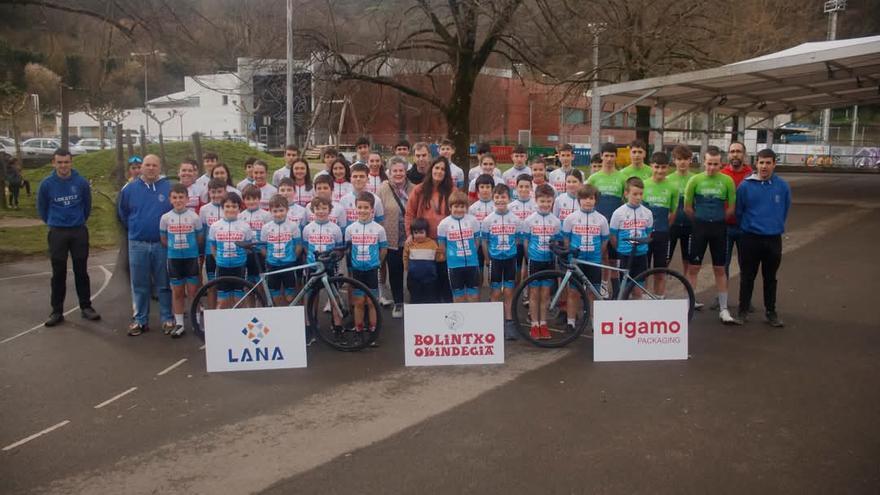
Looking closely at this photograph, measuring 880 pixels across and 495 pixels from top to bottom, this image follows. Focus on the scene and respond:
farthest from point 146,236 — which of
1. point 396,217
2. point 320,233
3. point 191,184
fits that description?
point 396,217

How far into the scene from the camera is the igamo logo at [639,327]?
241 inches

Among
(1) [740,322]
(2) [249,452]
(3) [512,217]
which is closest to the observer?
(2) [249,452]

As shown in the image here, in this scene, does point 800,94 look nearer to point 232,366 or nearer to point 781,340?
point 781,340

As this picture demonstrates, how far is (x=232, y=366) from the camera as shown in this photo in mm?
6047

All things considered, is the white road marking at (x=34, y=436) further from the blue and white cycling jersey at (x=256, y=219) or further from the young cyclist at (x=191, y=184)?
the young cyclist at (x=191, y=184)

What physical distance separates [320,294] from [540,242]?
89.0 inches

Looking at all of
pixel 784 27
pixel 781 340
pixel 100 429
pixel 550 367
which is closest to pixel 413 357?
pixel 550 367

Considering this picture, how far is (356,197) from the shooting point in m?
7.56

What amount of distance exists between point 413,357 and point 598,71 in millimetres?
20190

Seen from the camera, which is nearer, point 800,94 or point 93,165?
point 800,94

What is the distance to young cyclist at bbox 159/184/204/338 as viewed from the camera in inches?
275

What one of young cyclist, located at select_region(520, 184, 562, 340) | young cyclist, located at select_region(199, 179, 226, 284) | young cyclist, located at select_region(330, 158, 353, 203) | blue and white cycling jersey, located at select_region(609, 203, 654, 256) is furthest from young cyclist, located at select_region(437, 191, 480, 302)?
young cyclist, located at select_region(199, 179, 226, 284)

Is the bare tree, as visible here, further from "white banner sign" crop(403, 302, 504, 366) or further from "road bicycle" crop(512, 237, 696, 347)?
"white banner sign" crop(403, 302, 504, 366)

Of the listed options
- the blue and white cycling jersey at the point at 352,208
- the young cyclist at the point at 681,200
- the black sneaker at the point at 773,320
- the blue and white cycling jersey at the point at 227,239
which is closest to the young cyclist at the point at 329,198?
the blue and white cycling jersey at the point at 352,208
